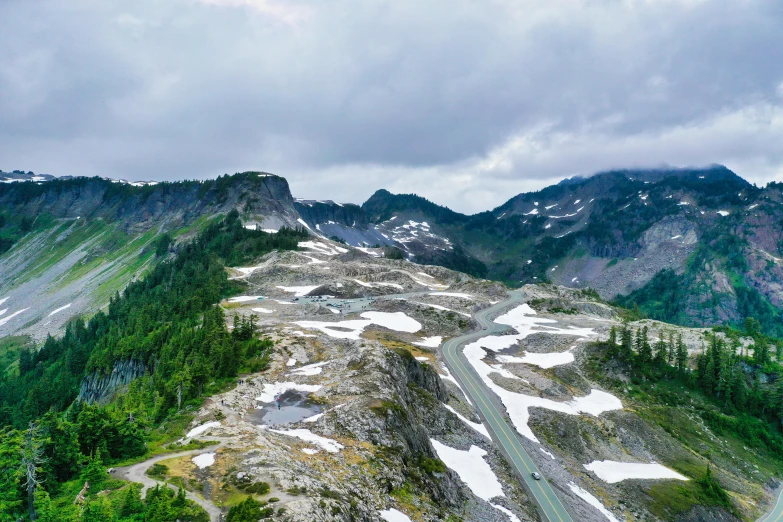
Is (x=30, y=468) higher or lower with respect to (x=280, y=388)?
higher

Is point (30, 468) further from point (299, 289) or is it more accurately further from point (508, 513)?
point (299, 289)

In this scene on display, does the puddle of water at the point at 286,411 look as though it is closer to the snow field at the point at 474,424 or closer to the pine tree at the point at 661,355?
the snow field at the point at 474,424

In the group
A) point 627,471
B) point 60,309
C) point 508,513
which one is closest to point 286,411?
point 508,513

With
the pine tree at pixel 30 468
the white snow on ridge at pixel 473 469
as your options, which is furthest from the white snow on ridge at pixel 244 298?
the pine tree at pixel 30 468

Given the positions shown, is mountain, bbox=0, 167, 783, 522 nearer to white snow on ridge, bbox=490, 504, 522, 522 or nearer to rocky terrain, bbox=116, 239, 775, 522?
rocky terrain, bbox=116, 239, 775, 522

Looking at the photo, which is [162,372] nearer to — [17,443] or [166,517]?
[17,443]
